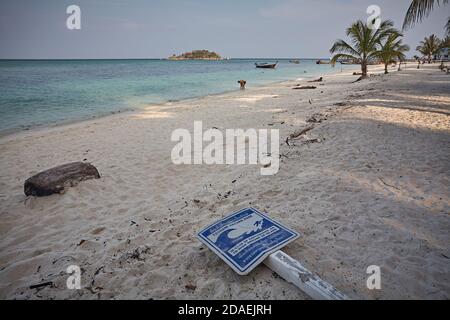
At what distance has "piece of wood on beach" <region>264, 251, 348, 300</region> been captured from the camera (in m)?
1.96

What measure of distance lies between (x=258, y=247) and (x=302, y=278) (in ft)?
1.76

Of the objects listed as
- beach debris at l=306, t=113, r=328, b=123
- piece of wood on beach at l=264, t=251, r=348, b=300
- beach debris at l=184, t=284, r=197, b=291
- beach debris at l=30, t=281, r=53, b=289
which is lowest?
beach debris at l=30, t=281, r=53, b=289

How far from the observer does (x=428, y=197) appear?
3330mm

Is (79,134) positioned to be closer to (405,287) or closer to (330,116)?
(330,116)

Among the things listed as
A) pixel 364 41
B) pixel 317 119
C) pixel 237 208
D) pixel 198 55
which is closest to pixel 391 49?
pixel 364 41

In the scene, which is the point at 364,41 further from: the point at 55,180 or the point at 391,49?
the point at 55,180

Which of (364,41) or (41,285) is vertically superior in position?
(364,41)

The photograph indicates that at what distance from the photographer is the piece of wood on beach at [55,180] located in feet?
14.2

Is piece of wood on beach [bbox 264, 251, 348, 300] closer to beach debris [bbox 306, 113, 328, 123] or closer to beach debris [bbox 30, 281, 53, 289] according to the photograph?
beach debris [bbox 30, 281, 53, 289]

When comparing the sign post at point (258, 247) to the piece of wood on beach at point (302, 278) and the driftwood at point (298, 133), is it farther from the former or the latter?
the driftwood at point (298, 133)

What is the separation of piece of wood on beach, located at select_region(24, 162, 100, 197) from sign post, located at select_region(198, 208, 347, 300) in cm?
335

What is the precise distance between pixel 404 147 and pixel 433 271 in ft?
11.6

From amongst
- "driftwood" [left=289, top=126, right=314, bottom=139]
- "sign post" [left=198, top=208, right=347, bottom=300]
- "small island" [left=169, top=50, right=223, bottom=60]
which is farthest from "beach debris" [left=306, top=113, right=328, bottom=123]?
"small island" [left=169, top=50, right=223, bottom=60]

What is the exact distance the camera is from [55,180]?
4422 mm
